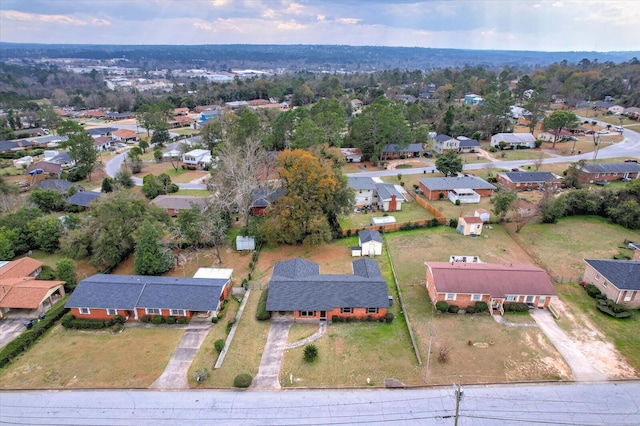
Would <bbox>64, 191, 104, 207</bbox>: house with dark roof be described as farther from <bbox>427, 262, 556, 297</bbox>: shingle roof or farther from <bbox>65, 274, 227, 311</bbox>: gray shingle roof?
<bbox>427, 262, 556, 297</bbox>: shingle roof

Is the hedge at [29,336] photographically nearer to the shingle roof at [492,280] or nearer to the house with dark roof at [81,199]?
the house with dark roof at [81,199]

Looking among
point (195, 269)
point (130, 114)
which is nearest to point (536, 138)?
point (195, 269)

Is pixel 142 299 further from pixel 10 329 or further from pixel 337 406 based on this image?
pixel 337 406

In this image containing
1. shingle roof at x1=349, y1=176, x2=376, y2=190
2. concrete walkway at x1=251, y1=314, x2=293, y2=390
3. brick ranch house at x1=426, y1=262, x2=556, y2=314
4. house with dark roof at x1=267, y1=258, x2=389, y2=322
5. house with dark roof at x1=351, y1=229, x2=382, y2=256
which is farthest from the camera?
shingle roof at x1=349, y1=176, x2=376, y2=190

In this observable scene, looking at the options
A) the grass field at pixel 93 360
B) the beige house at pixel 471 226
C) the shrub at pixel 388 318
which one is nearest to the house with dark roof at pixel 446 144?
the beige house at pixel 471 226

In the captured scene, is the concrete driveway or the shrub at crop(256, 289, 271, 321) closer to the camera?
the concrete driveway

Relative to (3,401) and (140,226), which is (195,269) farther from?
(3,401)

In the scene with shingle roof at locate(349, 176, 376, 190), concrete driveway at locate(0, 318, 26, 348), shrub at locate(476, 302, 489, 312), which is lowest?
concrete driveway at locate(0, 318, 26, 348)

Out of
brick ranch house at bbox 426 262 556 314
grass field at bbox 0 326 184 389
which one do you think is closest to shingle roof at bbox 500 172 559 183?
brick ranch house at bbox 426 262 556 314
